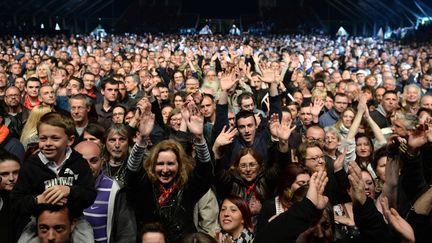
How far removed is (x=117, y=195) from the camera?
4.02m

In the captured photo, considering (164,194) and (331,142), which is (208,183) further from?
(331,142)

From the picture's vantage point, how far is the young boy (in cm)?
358

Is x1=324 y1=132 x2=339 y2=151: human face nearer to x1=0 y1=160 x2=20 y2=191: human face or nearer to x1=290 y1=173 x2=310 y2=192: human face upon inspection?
x1=290 y1=173 x2=310 y2=192: human face

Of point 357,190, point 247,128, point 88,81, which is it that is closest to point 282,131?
point 247,128

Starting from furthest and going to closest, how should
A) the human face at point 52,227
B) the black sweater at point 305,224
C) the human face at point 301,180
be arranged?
1. the human face at point 301,180
2. the human face at point 52,227
3. the black sweater at point 305,224

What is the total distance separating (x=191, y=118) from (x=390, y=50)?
18.5 metres

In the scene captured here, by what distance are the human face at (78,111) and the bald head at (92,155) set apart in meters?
2.21

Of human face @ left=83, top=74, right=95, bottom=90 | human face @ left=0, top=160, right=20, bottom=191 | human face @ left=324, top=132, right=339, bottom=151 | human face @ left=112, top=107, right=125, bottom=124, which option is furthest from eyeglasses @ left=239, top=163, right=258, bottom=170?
human face @ left=83, top=74, right=95, bottom=90

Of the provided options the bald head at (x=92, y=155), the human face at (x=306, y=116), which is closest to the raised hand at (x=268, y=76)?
the human face at (x=306, y=116)

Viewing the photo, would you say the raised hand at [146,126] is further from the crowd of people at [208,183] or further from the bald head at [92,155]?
the bald head at [92,155]

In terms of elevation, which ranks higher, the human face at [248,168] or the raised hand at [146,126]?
the raised hand at [146,126]

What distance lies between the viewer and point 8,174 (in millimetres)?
4359

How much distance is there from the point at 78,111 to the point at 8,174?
220 cm

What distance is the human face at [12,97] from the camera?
736 cm
